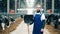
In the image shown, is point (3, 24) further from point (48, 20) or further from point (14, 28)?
point (48, 20)

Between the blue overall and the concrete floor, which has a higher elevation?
the blue overall

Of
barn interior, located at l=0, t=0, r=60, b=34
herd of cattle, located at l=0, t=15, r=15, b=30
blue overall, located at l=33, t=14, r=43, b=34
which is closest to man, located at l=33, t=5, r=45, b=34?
blue overall, located at l=33, t=14, r=43, b=34

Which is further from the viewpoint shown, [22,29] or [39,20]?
[22,29]

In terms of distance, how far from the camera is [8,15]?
5598 millimetres

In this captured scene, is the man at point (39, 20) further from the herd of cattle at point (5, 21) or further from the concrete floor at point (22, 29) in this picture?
the herd of cattle at point (5, 21)

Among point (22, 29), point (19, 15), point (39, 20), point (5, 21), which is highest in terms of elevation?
point (39, 20)

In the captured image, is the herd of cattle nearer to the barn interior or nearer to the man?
the barn interior

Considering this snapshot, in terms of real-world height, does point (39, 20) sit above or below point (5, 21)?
above

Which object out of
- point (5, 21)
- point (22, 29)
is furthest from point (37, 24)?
point (5, 21)

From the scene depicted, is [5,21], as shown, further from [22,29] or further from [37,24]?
[37,24]

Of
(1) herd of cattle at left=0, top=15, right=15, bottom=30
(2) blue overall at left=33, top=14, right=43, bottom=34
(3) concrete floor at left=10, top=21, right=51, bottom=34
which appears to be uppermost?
(2) blue overall at left=33, top=14, right=43, bottom=34

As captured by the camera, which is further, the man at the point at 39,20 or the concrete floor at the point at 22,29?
the concrete floor at the point at 22,29

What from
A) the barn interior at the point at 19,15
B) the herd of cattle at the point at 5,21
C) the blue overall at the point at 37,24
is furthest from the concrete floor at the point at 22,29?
the blue overall at the point at 37,24

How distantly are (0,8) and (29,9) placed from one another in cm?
88
